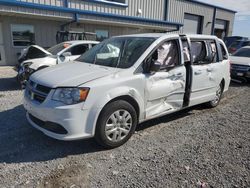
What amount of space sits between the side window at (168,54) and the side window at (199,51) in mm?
545

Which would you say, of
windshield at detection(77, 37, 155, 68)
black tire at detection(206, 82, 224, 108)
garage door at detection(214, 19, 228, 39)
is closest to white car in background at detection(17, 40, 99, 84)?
windshield at detection(77, 37, 155, 68)

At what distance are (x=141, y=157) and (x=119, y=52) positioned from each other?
1904 mm

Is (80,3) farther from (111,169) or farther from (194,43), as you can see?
(111,169)

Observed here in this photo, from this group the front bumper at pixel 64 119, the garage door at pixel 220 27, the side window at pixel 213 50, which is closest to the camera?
the front bumper at pixel 64 119

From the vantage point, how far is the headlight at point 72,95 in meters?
3.17

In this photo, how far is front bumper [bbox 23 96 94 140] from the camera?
314 cm

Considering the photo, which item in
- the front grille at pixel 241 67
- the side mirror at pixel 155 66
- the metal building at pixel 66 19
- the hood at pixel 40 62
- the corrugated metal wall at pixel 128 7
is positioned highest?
the corrugated metal wall at pixel 128 7

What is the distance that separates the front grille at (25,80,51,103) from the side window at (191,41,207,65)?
3.05 meters

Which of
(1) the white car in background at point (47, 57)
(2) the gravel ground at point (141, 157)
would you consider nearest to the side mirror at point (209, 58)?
(2) the gravel ground at point (141, 157)

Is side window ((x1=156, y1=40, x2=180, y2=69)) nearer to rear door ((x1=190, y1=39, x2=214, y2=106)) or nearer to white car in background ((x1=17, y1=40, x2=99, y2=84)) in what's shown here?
rear door ((x1=190, y1=39, x2=214, y2=106))

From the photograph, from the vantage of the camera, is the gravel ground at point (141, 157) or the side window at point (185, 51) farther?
the side window at point (185, 51)

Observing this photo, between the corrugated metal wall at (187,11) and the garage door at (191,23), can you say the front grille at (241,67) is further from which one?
the garage door at (191,23)

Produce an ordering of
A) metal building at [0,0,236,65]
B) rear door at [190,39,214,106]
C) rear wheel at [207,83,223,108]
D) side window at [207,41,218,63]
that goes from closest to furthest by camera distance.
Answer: rear door at [190,39,214,106], side window at [207,41,218,63], rear wheel at [207,83,223,108], metal building at [0,0,236,65]

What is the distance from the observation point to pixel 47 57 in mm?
7566
